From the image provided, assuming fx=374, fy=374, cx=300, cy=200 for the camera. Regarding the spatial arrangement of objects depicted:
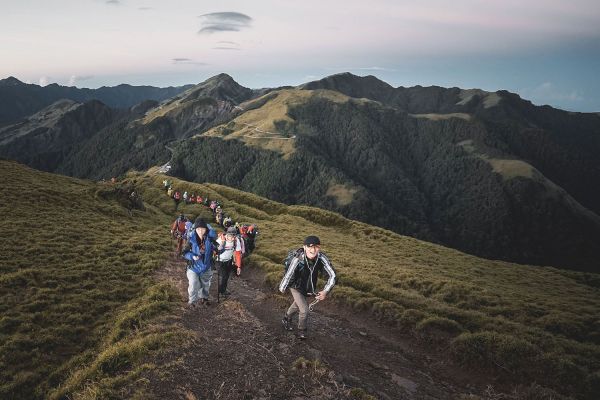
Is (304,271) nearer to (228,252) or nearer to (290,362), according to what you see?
(290,362)

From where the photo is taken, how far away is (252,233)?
29.0m

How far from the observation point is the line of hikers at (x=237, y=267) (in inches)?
508

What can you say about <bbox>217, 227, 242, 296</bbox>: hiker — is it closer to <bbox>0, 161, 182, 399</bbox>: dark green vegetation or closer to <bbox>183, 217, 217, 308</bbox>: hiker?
<bbox>183, 217, 217, 308</bbox>: hiker

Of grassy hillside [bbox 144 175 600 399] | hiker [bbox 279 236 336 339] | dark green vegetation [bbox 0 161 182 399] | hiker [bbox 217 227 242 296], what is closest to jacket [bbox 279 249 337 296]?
hiker [bbox 279 236 336 339]

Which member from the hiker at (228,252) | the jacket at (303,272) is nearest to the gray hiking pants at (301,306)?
the jacket at (303,272)

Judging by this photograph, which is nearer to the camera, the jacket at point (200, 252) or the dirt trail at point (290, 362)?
the dirt trail at point (290, 362)

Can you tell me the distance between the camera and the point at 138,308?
15.0 metres

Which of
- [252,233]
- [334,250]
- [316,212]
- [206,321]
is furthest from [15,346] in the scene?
[316,212]

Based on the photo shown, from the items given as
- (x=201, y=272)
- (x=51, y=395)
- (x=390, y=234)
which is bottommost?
(x=390, y=234)

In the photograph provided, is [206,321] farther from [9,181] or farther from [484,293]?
[9,181]

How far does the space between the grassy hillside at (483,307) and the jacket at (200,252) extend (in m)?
8.99

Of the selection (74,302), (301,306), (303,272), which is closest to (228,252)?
(301,306)

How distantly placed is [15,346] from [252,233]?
1752cm

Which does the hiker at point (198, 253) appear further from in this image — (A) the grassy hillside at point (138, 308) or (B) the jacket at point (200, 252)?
(A) the grassy hillside at point (138, 308)
